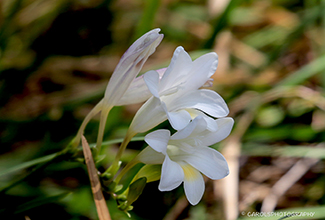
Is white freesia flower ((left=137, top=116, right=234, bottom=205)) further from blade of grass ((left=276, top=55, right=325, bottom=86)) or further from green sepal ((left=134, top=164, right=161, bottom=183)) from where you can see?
blade of grass ((left=276, top=55, right=325, bottom=86))

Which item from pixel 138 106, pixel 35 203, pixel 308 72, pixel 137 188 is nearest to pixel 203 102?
pixel 137 188

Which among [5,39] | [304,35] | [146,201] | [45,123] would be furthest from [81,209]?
[304,35]

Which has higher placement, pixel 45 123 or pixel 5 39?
pixel 5 39

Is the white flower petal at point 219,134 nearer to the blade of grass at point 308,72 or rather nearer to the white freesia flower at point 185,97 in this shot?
the white freesia flower at point 185,97

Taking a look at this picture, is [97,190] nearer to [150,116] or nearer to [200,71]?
[150,116]

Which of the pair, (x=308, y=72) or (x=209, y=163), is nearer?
(x=209, y=163)

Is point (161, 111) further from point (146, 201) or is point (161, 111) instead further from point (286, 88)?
point (286, 88)

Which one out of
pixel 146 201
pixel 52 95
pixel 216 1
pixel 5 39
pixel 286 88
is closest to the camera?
pixel 146 201
